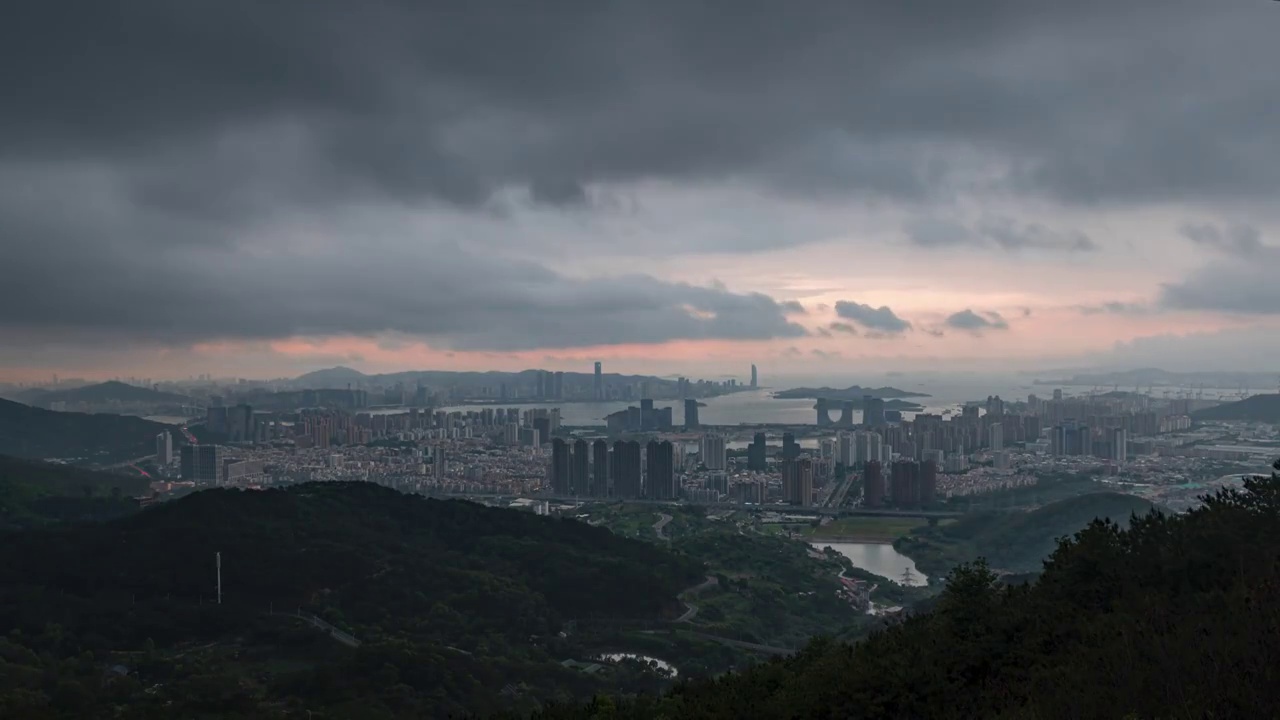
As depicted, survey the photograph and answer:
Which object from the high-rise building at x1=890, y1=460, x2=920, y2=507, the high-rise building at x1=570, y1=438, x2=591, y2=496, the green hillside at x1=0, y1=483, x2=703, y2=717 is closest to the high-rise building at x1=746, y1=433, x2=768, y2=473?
the high-rise building at x1=570, y1=438, x2=591, y2=496

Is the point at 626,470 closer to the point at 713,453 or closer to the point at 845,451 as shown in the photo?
the point at 713,453

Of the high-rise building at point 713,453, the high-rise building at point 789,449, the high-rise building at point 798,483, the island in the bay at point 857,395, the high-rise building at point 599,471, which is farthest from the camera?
the island in the bay at point 857,395

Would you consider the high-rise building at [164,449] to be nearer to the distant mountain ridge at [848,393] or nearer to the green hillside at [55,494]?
the green hillside at [55,494]

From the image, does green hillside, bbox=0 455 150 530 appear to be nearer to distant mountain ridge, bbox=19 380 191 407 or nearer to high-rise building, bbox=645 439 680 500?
high-rise building, bbox=645 439 680 500

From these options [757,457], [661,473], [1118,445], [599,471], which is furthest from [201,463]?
[1118,445]

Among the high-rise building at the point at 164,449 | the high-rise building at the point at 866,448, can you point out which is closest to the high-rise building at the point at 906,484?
the high-rise building at the point at 866,448
